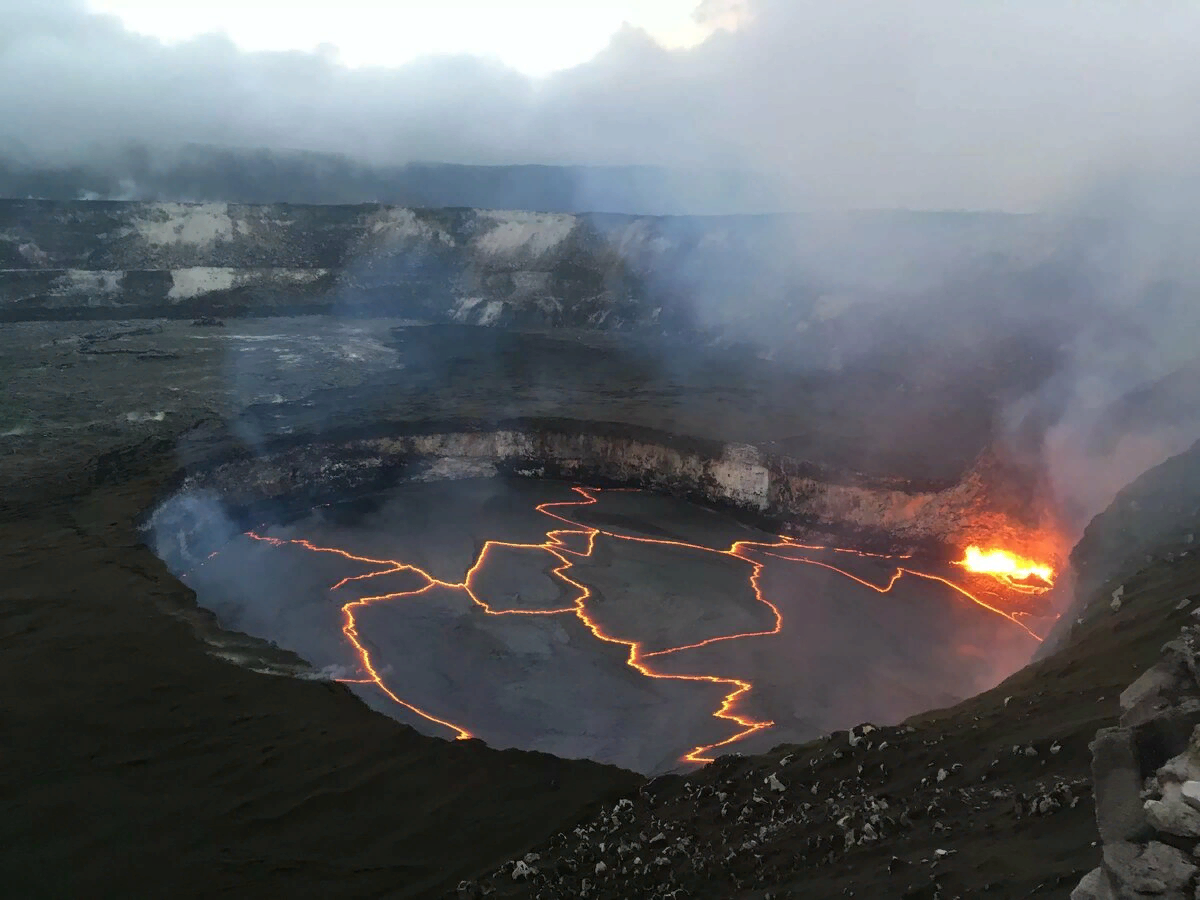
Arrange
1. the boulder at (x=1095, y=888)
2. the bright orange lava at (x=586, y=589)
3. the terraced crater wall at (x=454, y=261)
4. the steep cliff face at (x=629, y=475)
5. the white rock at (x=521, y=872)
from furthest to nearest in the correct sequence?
the terraced crater wall at (x=454, y=261), the steep cliff face at (x=629, y=475), the bright orange lava at (x=586, y=589), the white rock at (x=521, y=872), the boulder at (x=1095, y=888)

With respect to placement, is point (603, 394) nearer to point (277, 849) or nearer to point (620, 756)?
point (620, 756)

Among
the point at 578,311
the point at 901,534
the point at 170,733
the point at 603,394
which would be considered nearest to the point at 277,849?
the point at 170,733

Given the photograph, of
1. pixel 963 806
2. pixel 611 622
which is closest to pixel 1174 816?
pixel 963 806

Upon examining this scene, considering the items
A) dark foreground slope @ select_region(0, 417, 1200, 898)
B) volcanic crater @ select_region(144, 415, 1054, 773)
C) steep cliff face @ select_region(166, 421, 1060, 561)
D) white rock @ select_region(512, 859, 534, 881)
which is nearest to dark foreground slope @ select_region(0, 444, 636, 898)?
dark foreground slope @ select_region(0, 417, 1200, 898)

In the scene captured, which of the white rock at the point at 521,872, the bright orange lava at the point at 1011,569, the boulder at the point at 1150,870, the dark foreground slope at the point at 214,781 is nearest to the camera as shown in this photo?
the boulder at the point at 1150,870

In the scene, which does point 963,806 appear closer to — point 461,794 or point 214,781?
point 461,794

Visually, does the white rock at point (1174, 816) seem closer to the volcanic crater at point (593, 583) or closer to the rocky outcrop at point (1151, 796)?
the rocky outcrop at point (1151, 796)

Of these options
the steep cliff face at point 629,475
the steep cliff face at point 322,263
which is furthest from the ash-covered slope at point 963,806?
the steep cliff face at point 322,263
